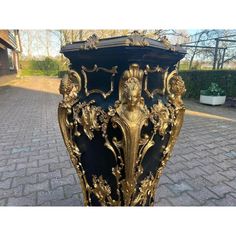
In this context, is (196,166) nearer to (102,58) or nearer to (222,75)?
(102,58)

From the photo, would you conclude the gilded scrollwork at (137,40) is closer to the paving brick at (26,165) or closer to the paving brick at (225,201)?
the paving brick at (225,201)

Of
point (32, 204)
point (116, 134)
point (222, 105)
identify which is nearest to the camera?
point (116, 134)

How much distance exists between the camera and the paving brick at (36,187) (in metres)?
2.52

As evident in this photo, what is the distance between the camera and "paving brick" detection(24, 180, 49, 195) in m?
2.52

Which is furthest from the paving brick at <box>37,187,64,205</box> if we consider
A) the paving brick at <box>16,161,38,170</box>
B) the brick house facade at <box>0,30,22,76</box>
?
the brick house facade at <box>0,30,22,76</box>

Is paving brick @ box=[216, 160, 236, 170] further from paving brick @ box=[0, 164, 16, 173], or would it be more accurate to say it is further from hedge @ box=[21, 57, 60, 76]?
hedge @ box=[21, 57, 60, 76]

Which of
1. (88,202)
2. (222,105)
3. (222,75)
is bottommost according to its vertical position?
(222,105)

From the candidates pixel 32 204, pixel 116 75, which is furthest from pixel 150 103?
pixel 32 204

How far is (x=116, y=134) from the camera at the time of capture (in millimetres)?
1291

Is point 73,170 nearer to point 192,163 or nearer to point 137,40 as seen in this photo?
point 192,163

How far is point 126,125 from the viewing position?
125cm

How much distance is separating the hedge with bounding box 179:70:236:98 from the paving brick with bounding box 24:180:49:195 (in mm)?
9005

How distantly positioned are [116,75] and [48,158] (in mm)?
2611

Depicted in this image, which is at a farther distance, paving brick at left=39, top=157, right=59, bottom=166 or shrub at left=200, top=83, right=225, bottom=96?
shrub at left=200, top=83, right=225, bottom=96
